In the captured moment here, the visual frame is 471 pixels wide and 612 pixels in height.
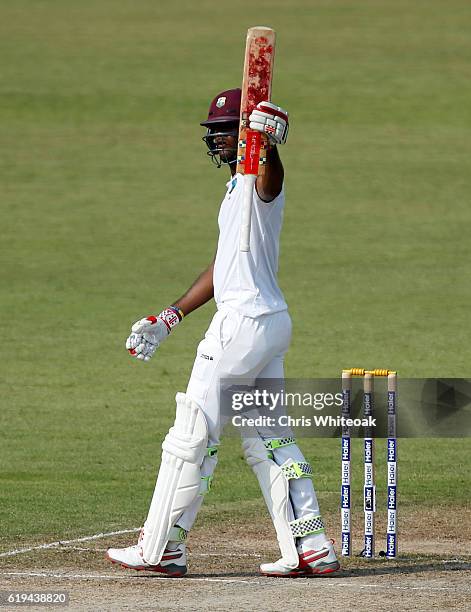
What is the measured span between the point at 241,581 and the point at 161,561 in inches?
13.8

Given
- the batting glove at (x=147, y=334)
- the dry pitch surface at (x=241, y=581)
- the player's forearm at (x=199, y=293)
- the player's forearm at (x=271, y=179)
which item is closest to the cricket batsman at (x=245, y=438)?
the player's forearm at (x=271, y=179)

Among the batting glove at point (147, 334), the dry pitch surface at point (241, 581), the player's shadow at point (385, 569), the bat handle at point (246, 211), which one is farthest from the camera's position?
the batting glove at point (147, 334)

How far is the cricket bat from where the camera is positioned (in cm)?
650

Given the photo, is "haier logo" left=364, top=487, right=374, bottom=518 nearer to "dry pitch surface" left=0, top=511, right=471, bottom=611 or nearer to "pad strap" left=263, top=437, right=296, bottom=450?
"dry pitch surface" left=0, top=511, right=471, bottom=611

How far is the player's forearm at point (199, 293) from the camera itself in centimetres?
705

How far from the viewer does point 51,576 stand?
6.67m

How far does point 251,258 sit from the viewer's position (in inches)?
263

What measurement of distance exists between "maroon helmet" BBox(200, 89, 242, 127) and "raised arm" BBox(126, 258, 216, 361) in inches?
24.6

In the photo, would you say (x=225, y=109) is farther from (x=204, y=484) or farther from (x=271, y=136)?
(x=204, y=484)

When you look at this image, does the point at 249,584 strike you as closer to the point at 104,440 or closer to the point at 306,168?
the point at 104,440

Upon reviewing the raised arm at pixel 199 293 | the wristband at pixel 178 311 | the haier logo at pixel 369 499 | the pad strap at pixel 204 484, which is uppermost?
the raised arm at pixel 199 293

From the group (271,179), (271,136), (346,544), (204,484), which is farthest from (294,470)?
(271,136)

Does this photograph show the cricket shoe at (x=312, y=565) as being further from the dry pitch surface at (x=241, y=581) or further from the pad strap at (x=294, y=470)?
the pad strap at (x=294, y=470)

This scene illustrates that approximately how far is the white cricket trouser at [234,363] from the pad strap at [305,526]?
0.03 m
